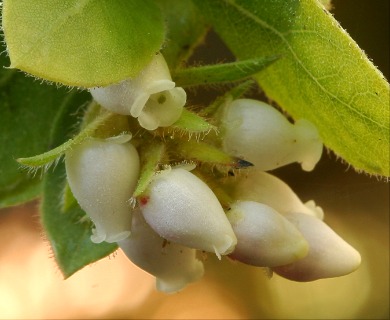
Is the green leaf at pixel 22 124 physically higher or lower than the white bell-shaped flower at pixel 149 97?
lower

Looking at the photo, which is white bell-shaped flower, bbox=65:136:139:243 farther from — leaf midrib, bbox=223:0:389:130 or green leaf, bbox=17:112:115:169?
leaf midrib, bbox=223:0:389:130

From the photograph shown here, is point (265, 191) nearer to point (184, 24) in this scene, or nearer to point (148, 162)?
point (148, 162)

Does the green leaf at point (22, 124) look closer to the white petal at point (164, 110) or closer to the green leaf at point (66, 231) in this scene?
the green leaf at point (66, 231)

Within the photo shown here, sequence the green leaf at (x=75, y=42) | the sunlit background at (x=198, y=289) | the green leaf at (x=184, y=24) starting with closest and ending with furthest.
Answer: the green leaf at (x=75, y=42)
the green leaf at (x=184, y=24)
the sunlit background at (x=198, y=289)

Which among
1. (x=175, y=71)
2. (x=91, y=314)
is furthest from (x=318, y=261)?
(x=91, y=314)

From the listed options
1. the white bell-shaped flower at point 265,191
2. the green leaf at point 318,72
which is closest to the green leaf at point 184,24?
the green leaf at point 318,72

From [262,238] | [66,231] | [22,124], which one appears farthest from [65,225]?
[262,238]
